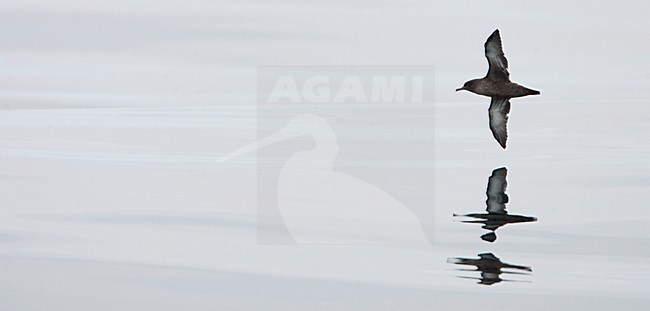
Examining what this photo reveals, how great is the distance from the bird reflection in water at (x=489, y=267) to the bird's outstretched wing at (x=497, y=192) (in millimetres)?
2132

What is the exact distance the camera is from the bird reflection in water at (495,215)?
34.4 ft

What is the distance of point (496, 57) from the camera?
585 inches

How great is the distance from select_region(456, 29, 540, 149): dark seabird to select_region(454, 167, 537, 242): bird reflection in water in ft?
6.80

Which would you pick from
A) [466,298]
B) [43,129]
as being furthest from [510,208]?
Answer: [43,129]

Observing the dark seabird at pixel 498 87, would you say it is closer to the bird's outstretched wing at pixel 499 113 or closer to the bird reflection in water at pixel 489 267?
the bird's outstretched wing at pixel 499 113

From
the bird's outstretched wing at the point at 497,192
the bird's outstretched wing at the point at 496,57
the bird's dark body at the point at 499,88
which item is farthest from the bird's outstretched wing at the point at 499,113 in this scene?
the bird's outstretched wing at the point at 497,192

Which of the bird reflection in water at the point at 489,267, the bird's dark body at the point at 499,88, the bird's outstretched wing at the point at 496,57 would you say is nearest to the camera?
the bird reflection in water at the point at 489,267

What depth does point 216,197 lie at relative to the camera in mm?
12203

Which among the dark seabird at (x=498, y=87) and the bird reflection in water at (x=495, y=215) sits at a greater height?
the dark seabird at (x=498, y=87)

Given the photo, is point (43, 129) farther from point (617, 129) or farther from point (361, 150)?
point (617, 129)

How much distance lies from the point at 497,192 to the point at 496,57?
9.05 feet

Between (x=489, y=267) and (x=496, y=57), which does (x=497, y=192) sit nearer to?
(x=496, y=57)

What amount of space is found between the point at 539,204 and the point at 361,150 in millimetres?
4561

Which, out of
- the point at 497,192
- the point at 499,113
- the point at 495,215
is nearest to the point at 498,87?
the point at 499,113
